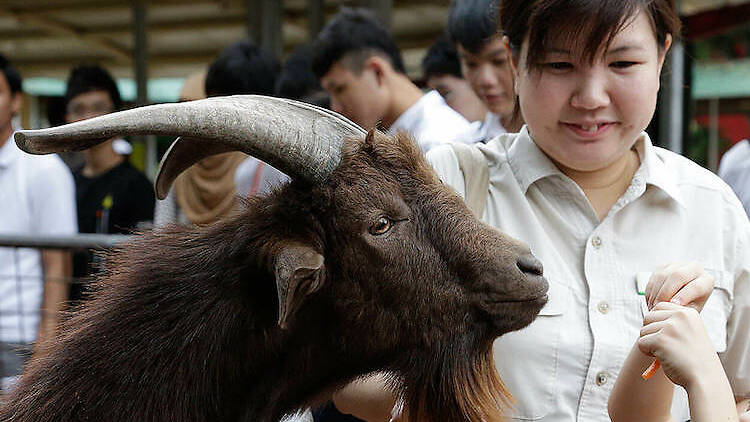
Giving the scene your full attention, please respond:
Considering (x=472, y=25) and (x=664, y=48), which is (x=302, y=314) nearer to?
(x=664, y=48)

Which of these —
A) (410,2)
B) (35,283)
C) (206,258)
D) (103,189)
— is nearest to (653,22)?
(206,258)

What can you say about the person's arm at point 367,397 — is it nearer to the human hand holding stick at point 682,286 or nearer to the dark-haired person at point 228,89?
the human hand holding stick at point 682,286

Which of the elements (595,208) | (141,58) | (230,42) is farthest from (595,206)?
(230,42)

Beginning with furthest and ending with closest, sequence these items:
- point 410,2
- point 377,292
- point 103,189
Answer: point 410,2
point 103,189
point 377,292

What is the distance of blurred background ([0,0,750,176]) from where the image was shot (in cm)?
777

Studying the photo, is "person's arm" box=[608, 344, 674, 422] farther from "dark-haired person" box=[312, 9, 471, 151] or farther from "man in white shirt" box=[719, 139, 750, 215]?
"man in white shirt" box=[719, 139, 750, 215]

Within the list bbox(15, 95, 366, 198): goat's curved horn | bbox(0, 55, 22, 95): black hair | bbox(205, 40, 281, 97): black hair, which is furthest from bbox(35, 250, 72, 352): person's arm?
bbox(15, 95, 366, 198): goat's curved horn

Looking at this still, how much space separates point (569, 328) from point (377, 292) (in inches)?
17.9

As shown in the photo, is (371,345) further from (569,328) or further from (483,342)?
(569,328)

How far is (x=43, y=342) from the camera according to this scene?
2.35 m

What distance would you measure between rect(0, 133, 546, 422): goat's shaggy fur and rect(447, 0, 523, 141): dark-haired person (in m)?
2.02

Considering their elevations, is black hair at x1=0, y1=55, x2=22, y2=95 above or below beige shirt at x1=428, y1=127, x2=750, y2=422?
above

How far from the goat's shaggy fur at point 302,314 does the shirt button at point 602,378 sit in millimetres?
217

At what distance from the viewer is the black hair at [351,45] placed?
457 cm
